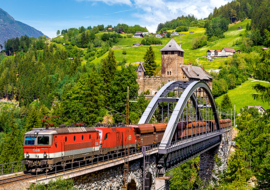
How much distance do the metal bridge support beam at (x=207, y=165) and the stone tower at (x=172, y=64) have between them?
29586mm

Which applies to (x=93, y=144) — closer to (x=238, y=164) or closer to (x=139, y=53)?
(x=238, y=164)

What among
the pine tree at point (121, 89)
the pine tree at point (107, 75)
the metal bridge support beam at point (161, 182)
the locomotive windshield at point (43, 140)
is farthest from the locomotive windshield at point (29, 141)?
the pine tree at point (107, 75)

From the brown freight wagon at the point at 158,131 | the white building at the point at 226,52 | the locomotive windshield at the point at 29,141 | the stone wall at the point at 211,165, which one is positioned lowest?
the stone wall at the point at 211,165

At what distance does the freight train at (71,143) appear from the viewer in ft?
77.9

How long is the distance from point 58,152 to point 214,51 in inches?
6617

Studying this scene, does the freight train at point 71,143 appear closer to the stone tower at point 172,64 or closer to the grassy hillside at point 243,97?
the stone tower at point 172,64

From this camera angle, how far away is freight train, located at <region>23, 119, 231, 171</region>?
23750 millimetres

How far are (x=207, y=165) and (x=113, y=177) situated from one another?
44.2 meters

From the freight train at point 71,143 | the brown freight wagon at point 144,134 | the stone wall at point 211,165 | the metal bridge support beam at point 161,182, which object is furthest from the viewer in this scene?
the stone wall at point 211,165

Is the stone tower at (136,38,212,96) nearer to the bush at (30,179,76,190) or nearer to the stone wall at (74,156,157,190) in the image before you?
the stone wall at (74,156,157,190)

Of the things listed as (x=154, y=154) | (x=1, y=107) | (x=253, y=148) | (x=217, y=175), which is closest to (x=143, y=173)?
(x=154, y=154)

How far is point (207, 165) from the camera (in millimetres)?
66188

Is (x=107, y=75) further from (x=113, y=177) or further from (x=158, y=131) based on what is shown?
(x=113, y=177)

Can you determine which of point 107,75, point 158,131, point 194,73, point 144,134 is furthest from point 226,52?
point 144,134
